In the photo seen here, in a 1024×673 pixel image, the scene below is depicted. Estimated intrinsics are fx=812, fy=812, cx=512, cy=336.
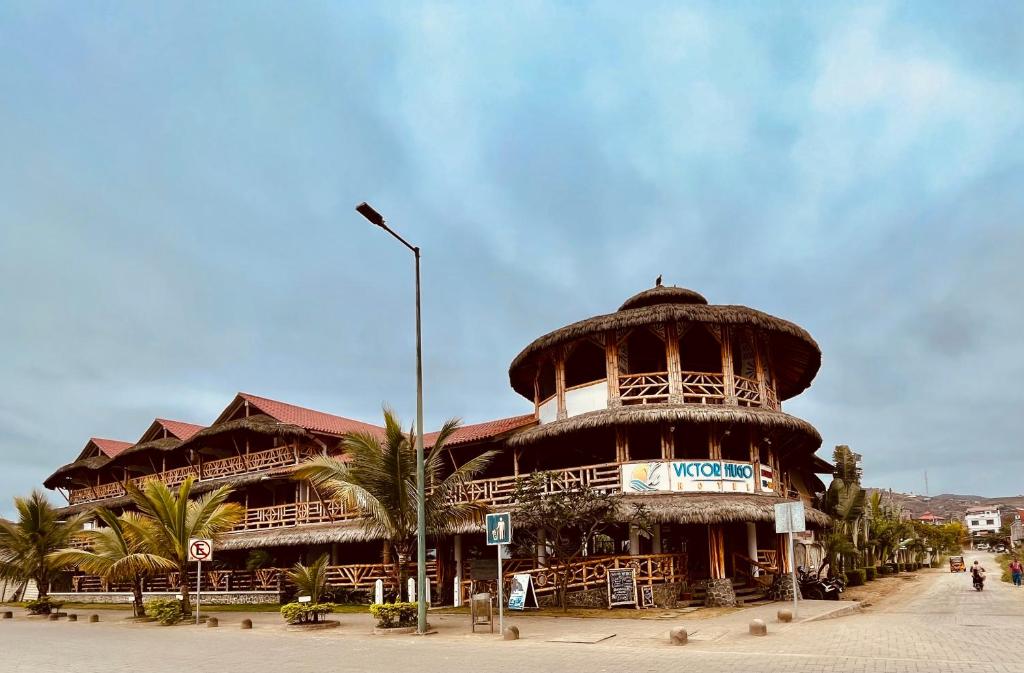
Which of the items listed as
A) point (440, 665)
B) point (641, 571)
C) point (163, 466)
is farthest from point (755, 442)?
point (163, 466)

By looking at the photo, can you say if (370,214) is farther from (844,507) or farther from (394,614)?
(844,507)

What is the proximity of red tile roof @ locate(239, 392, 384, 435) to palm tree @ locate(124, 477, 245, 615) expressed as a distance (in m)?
9.56

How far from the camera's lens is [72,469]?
151 ft

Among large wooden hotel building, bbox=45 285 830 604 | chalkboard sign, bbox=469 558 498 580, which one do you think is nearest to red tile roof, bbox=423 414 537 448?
large wooden hotel building, bbox=45 285 830 604

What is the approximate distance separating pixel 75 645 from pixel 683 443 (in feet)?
57.8

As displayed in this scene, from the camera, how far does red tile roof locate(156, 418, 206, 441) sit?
130 feet

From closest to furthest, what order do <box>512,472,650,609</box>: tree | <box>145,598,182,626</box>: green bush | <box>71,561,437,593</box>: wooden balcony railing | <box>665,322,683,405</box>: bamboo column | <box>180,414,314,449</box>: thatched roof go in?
1. <box>512,472,650,609</box>: tree
2. <box>145,598,182,626</box>: green bush
3. <box>665,322,683,405</box>: bamboo column
4. <box>71,561,437,593</box>: wooden balcony railing
5. <box>180,414,314,449</box>: thatched roof

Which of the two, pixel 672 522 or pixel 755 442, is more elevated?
pixel 755 442

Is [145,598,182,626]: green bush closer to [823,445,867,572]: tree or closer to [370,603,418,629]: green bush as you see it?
[370,603,418,629]: green bush

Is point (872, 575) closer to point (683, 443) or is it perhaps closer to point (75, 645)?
point (683, 443)

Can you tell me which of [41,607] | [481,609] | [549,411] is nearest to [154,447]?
[41,607]

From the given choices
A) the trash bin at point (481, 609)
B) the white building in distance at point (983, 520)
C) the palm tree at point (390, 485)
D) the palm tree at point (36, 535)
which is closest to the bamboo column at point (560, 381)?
the palm tree at point (390, 485)

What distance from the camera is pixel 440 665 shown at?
11664 millimetres

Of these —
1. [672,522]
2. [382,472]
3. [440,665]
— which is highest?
[382,472]
